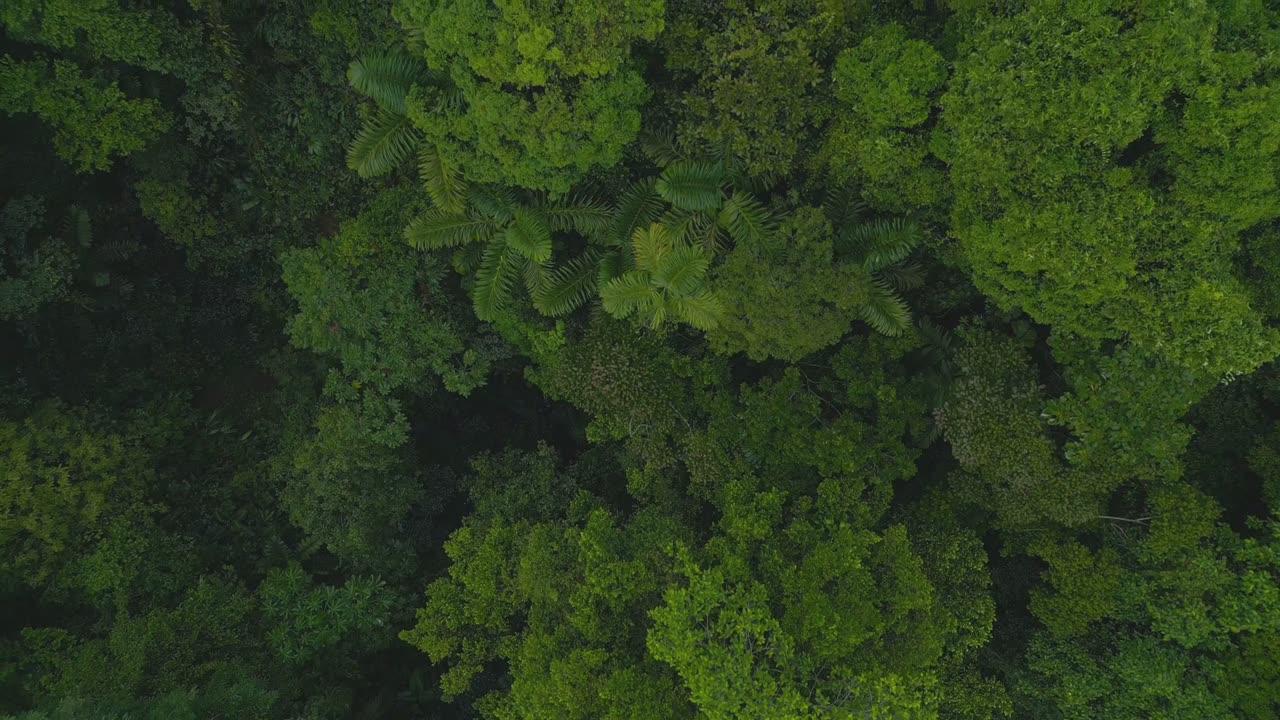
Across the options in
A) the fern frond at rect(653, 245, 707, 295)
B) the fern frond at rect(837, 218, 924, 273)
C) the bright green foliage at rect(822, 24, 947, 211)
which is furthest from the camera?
the fern frond at rect(837, 218, 924, 273)

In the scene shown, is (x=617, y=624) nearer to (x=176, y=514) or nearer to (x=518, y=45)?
(x=518, y=45)

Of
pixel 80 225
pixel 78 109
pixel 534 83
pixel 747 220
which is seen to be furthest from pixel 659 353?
pixel 80 225

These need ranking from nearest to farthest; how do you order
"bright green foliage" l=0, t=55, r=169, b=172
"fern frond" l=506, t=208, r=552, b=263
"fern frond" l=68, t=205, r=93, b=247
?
1. "fern frond" l=506, t=208, r=552, b=263
2. "bright green foliage" l=0, t=55, r=169, b=172
3. "fern frond" l=68, t=205, r=93, b=247

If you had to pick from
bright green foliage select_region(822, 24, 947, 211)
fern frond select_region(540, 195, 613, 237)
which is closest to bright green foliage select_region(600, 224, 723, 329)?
fern frond select_region(540, 195, 613, 237)

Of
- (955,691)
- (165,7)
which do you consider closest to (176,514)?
(165,7)

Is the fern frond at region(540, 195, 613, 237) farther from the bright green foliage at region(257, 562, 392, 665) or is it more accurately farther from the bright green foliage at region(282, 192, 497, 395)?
the bright green foliage at region(257, 562, 392, 665)

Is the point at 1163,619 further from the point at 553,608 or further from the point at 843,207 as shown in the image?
the point at 553,608
